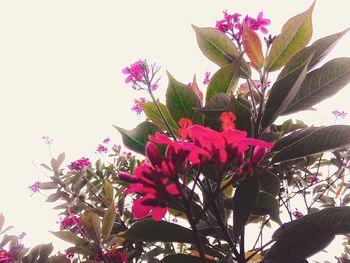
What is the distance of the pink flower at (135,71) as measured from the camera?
1.80 metres

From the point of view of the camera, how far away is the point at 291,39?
1.34 meters

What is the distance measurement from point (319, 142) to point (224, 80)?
0.45m

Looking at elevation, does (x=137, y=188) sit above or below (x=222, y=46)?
below

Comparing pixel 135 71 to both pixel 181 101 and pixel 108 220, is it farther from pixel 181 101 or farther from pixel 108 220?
pixel 108 220

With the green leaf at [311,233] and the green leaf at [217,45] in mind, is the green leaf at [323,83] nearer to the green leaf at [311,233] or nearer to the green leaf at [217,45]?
the green leaf at [217,45]

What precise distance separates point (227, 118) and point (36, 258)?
1.99 meters

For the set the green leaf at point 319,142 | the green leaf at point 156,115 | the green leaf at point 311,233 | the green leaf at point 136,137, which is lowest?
the green leaf at point 311,233

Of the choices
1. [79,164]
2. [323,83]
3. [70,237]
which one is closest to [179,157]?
[323,83]

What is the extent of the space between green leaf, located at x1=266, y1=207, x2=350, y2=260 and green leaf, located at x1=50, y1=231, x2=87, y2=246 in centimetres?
129

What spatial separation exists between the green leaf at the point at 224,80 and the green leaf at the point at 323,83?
267 millimetres

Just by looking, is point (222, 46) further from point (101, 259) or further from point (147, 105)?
point (101, 259)

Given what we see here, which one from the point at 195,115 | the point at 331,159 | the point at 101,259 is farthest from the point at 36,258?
the point at 331,159

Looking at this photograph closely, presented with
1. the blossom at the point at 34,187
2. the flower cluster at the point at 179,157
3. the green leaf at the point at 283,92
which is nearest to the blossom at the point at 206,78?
the green leaf at the point at 283,92

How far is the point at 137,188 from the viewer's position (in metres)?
0.79
